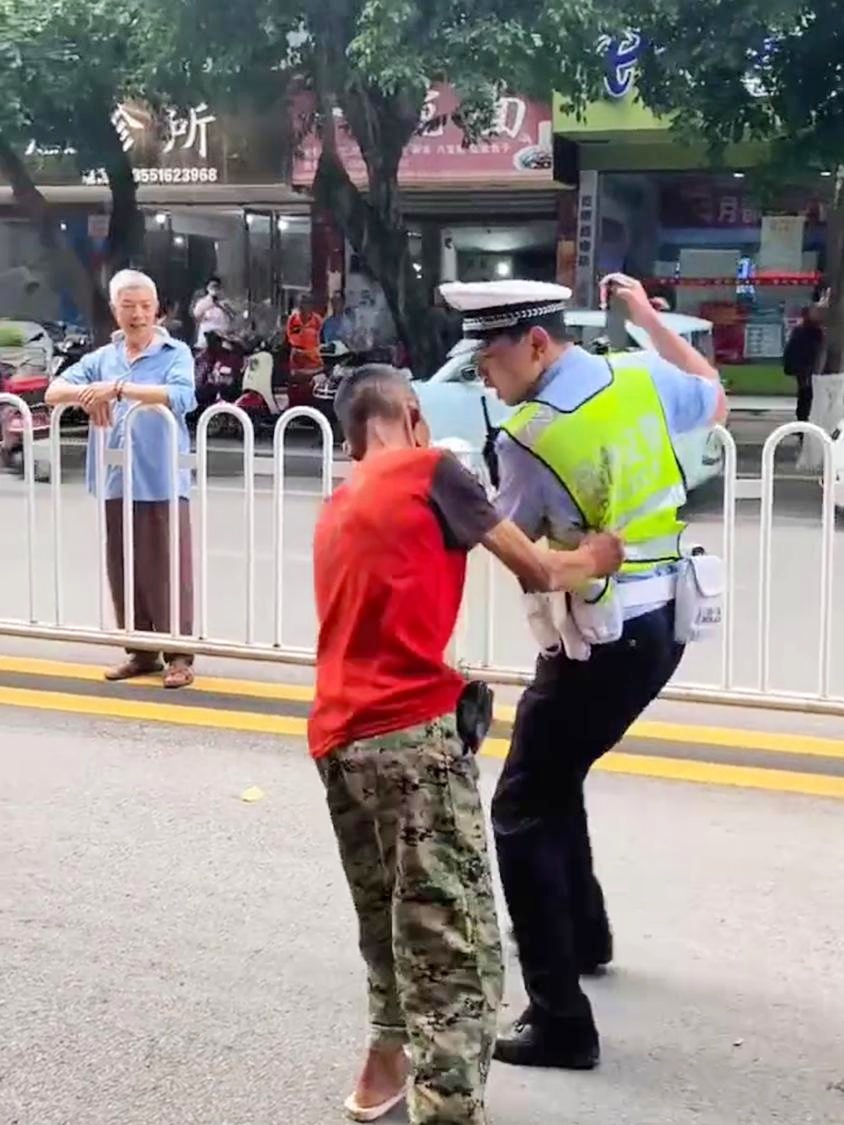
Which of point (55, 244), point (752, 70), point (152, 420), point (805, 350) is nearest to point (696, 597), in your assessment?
point (152, 420)

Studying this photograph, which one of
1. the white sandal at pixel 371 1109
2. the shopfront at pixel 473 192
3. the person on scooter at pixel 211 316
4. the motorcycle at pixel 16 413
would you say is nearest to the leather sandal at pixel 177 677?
the white sandal at pixel 371 1109

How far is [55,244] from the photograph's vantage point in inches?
714

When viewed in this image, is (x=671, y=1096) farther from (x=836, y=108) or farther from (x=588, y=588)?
(x=836, y=108)

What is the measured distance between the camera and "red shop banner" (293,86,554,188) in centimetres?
1905

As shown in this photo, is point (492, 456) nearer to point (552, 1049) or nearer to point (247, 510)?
point (552, 1049)

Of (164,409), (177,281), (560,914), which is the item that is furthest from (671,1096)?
(177,281)

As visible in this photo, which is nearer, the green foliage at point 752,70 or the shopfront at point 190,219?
the green foliage at point 752,70

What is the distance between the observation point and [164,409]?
632 cm

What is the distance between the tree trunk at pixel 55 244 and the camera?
58.7 ft

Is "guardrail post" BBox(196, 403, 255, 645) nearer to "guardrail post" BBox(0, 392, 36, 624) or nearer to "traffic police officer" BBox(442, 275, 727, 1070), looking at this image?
"guardrail post" BBox(0, 392, 36, 624)

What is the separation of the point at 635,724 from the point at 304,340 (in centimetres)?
1287

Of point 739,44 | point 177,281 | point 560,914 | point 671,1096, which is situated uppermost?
point 739,44

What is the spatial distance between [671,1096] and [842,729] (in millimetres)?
2769

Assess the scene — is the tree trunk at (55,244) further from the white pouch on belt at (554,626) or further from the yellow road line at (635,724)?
the white pouch on belt at (554,626)
